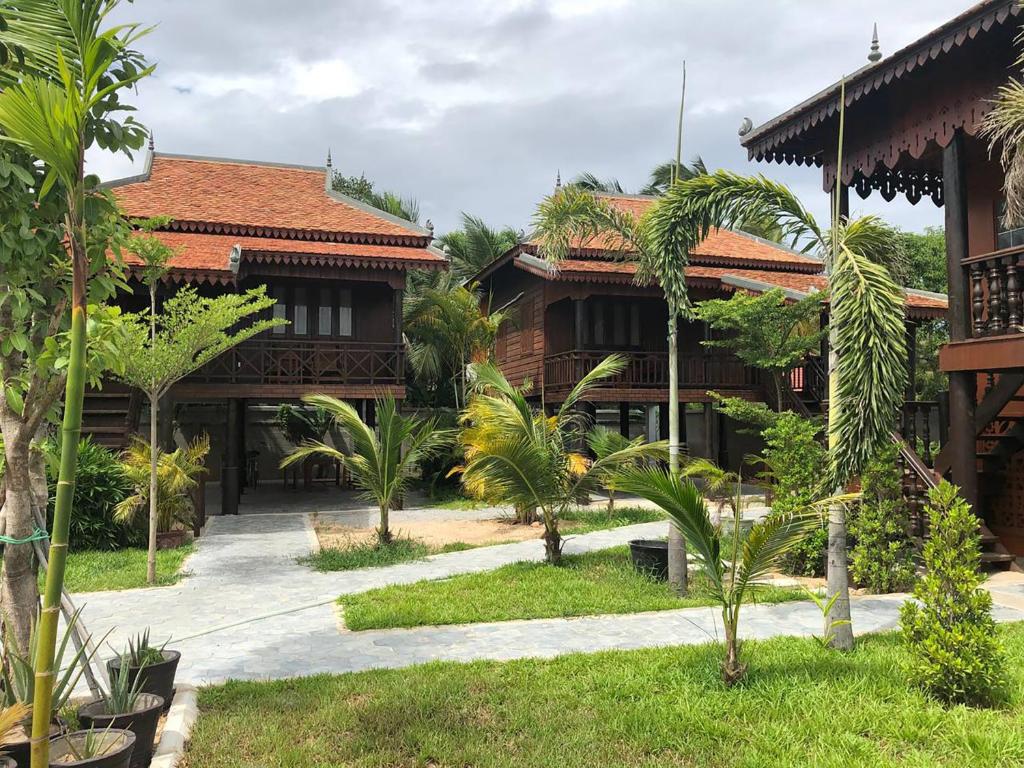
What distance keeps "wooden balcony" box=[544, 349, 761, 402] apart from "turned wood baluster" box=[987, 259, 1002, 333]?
27.4ft

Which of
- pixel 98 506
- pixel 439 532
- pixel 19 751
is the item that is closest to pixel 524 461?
pixel 439 532

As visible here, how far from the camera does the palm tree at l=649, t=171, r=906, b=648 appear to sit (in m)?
4.86

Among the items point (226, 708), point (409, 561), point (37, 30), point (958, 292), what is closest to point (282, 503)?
point (409, 561)

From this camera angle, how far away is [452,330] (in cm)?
1880

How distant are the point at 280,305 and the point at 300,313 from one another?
0.46 metres

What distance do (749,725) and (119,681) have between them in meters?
3.29

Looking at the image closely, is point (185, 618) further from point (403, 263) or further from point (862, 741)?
point (403, 263)

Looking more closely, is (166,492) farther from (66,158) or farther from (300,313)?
(66,158)

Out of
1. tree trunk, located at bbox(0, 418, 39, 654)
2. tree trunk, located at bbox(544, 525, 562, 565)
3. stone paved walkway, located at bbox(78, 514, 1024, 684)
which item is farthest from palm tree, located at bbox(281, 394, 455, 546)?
tree trunk, located at bbox(0, 418, 39, 654)

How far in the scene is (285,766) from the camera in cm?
367

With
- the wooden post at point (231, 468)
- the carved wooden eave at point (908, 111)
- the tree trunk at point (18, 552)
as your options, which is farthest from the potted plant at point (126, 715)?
the wooden post at point (231, 468)

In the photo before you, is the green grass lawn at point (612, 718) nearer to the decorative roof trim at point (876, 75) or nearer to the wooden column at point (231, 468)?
the decorative roof trim at point (876, 75)

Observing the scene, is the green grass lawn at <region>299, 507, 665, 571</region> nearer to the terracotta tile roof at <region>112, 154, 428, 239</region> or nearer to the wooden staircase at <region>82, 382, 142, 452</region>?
the wooden staircase at <region>82, 382, 142, 452</region>

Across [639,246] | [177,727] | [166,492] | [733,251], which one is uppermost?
[733,251]
